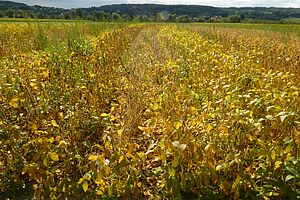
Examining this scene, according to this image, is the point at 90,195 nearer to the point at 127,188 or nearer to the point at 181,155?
the point at 127,188

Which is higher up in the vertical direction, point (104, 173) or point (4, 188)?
point (104, 173)

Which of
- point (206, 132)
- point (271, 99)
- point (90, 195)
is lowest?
point (90, 195)

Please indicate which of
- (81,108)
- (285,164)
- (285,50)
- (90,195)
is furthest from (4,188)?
(285,50)

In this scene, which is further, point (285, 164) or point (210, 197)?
point (210, 197)

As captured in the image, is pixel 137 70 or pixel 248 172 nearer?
pixel 248 172

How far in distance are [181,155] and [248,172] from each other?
0.64 m

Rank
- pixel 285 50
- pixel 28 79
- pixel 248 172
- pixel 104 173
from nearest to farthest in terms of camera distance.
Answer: pixel 104 173 → pixel 248 172 → pixel 28 79 → pixel 285 50

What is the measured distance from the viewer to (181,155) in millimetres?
2234

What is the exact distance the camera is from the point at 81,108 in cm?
337

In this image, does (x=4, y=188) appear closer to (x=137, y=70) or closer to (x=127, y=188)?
(x=127, y=188)

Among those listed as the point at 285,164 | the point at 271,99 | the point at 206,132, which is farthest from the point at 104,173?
the point at 271,99

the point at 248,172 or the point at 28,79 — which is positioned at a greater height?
the point at 28,79

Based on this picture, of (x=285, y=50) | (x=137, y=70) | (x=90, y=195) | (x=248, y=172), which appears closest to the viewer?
(x=248, y=172)

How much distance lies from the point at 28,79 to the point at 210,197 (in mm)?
2474
